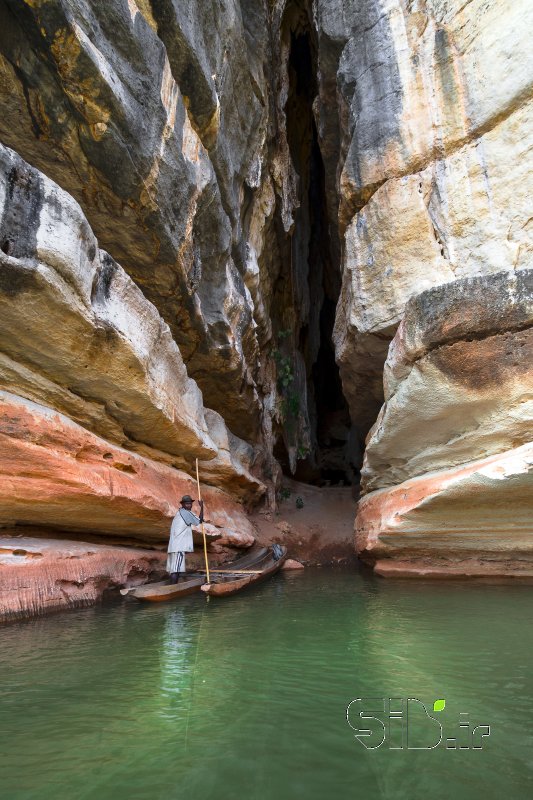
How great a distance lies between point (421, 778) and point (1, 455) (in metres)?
5.84

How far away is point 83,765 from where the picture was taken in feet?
8.75

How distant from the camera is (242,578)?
343 inches

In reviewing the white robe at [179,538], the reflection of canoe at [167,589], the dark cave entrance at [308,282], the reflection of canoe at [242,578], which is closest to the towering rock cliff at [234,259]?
the white robe at [179,538]

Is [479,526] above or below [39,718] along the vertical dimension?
above

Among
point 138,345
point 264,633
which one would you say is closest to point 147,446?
point 138,345

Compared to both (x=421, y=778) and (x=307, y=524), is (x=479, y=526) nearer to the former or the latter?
(x=421, y=778)

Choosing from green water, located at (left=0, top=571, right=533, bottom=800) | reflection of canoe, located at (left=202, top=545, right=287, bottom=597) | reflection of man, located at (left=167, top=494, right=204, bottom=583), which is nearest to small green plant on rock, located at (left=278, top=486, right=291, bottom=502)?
reflection of canoe, located at (left=202, top=545, right=287, bottom=597)

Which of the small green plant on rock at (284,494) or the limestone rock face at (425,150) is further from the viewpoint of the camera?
the small green plant on rock at (284,494)

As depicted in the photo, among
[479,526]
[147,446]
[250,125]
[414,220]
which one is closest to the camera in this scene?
[479,526]

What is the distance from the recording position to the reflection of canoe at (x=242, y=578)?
7.96 meters

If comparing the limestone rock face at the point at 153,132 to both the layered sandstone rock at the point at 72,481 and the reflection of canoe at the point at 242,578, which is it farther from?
the reflection of canoe at the point at 242,578

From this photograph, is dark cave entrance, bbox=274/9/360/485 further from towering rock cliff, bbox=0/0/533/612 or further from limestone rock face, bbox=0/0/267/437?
limestone rock face, bbox=0/0/267/437

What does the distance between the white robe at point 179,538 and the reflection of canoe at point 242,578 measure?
74 cm

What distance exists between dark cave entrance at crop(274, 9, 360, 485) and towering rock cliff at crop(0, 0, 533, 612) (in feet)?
15.7
